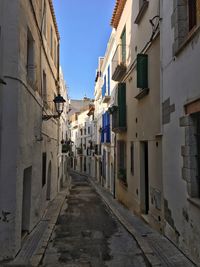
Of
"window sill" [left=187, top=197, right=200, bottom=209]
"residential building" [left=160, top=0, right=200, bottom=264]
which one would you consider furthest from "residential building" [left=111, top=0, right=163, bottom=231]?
"window sill" [left=187, top=197, right=200, bottom=209]

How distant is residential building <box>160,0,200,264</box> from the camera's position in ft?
18.0

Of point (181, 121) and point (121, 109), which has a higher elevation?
point (121, 109)

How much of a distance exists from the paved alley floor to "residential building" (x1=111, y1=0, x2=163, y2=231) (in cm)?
120

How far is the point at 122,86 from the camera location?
13.8 meters

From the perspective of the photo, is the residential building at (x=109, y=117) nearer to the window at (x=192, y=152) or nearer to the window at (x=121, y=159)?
the window at (x=121, y=159)

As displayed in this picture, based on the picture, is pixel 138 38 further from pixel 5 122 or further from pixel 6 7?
pixel 5 122

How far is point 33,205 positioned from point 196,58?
5863 millimetres

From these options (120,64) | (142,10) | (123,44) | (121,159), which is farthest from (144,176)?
(123,44)

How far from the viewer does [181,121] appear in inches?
240

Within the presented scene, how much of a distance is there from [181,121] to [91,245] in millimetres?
3397

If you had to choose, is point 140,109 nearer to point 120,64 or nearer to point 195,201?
point 120,64

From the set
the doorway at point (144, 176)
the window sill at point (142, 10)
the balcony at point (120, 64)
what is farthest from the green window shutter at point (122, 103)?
the window sill at point (142, 10)

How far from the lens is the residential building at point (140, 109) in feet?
27.5

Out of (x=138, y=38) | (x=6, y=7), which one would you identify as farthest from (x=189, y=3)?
(x=138, y=38)
